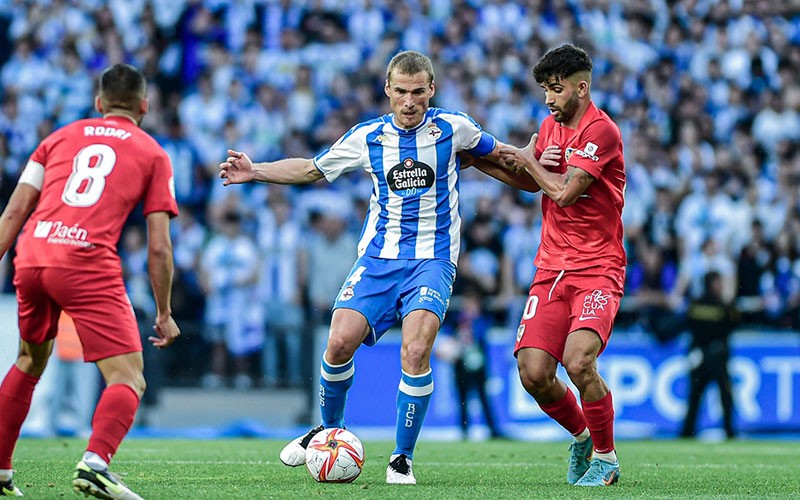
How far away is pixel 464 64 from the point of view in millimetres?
18359

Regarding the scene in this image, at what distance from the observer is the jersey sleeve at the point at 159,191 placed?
19.5 feet

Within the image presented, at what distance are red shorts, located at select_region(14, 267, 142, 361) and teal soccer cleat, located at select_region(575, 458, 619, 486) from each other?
3.00m

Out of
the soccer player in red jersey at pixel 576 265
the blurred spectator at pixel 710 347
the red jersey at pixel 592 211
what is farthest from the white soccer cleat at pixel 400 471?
the blurred spectator at pixel 710 347

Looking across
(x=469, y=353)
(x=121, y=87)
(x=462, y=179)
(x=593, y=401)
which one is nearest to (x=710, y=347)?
(x=469, y=353)

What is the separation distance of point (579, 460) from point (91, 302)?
11.2 feet

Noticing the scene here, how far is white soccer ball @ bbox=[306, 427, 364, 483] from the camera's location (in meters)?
7.22

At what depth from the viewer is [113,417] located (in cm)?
572

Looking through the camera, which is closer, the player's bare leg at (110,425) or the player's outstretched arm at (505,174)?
the player's bare leg at (110,425)

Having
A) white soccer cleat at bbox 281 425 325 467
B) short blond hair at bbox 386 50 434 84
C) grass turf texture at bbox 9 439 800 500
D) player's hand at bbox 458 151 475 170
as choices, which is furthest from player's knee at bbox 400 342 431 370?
short blond hair at bbox 386 50 434 84

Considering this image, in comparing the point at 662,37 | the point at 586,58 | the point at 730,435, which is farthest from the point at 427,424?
the point at 662,37

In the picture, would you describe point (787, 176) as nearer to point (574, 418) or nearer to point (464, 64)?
point (464, 64)

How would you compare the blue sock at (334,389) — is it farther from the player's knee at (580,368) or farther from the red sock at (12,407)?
the red sock at (12,407)

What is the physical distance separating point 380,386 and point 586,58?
6.98 meters

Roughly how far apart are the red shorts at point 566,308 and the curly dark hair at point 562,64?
1215 mm
